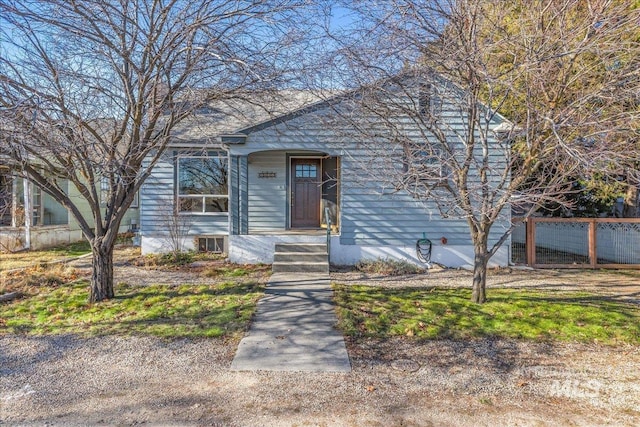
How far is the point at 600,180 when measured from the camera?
9.94 metres

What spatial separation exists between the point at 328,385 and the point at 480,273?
11.8 ft

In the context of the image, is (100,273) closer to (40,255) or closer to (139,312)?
(139,312)

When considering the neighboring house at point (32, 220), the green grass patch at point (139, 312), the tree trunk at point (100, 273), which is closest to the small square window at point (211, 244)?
the green grass patch at point (139, 312)

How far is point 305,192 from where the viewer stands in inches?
461

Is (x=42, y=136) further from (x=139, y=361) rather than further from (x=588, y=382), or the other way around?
(x=588, y=382)

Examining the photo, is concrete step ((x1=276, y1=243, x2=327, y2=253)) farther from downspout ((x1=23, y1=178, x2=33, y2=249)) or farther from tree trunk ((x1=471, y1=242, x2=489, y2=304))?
downspout ((x1=23, y1=178, x2=33, y2=249))

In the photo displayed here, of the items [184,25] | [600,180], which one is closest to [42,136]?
[184,25]

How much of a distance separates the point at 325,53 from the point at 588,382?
595cm

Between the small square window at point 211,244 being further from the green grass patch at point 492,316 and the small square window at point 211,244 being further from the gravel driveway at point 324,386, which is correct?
the gravel driveway at point 324,386

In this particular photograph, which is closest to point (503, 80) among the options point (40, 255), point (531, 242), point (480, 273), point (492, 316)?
point (480, 273)

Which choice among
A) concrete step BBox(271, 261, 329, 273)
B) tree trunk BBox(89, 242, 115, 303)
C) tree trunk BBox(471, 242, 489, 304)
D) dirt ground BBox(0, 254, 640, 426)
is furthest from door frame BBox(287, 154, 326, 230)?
dirt ground BBox(0, 254, 640, 426)

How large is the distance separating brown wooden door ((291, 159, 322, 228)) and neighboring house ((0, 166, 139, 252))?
7658 millimetres

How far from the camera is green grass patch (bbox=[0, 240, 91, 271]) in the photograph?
9766 mm

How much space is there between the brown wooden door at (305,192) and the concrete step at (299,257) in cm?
251
